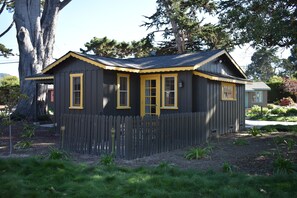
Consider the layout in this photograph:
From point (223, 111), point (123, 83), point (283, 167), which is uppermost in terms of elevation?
point (123, 83)

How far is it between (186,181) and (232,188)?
800mm

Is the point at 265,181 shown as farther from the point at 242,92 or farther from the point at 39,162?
the point at 242,92

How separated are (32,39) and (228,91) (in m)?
14.0

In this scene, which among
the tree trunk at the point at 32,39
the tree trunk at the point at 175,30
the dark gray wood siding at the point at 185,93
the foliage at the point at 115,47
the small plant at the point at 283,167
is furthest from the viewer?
the foliage at the point at 115,47

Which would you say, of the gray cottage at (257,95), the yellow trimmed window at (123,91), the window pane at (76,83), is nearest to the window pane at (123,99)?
the yellow trimmed window at (123,91)

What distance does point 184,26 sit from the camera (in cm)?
2875

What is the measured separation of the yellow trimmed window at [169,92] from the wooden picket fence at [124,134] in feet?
8.05

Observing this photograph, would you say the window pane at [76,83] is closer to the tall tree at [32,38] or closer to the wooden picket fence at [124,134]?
the wooden picket fence at [124,134]

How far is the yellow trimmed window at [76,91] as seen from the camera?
12.9 m

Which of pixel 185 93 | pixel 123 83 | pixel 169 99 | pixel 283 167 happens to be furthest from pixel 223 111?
pixel 283 167

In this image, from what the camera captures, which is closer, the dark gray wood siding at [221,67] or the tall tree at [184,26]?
the dark gray wood siding at [221,67]

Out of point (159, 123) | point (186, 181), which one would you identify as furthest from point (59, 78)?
point (186, 181)

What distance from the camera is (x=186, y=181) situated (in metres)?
5.61

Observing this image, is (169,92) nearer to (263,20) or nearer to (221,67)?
(221,67)
